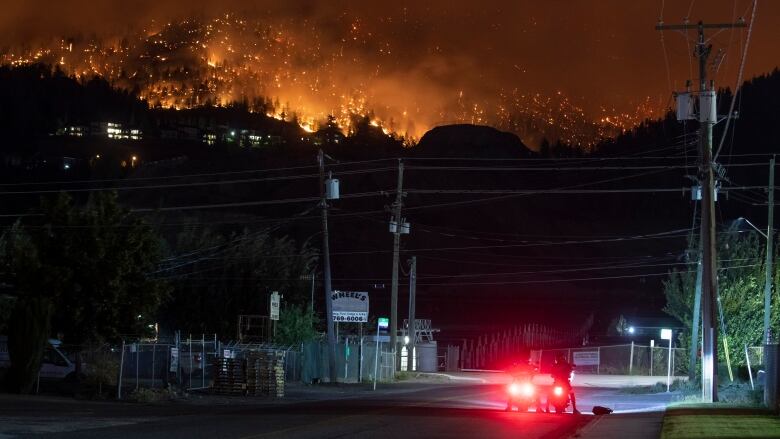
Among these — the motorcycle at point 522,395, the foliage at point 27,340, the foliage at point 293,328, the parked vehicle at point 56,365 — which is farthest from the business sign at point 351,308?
the motorcycle at point 522,395

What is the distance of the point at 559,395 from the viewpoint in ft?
91.5

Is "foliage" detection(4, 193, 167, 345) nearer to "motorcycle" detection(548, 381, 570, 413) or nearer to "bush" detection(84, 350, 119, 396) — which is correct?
"bush" detection(84, 350, 119, 396)

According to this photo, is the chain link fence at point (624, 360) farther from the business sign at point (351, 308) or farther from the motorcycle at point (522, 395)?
the motorcycle at point (522, 395)

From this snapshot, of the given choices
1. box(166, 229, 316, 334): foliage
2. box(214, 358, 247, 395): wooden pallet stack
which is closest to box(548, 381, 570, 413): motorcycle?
box(214, 358, 247, 395): wooden pallet stack

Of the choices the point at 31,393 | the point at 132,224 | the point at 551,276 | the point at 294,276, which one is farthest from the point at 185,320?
the point at 551,276

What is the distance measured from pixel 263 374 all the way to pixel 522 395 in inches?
442

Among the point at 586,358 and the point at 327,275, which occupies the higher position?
the point at 327,275

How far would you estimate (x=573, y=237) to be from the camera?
565 ft

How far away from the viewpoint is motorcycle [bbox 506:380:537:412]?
28891mm

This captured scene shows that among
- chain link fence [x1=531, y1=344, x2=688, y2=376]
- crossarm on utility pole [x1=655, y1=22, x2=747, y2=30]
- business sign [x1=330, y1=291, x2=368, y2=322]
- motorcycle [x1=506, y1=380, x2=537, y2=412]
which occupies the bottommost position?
chain link fence [x1=531, y1=344, x2=688, y2=376]

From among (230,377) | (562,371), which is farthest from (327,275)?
(562,371)

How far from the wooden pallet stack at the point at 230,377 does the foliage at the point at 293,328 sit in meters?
12.1

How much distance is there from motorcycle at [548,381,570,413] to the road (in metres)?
0.72

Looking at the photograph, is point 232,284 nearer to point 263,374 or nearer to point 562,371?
point 263,374
